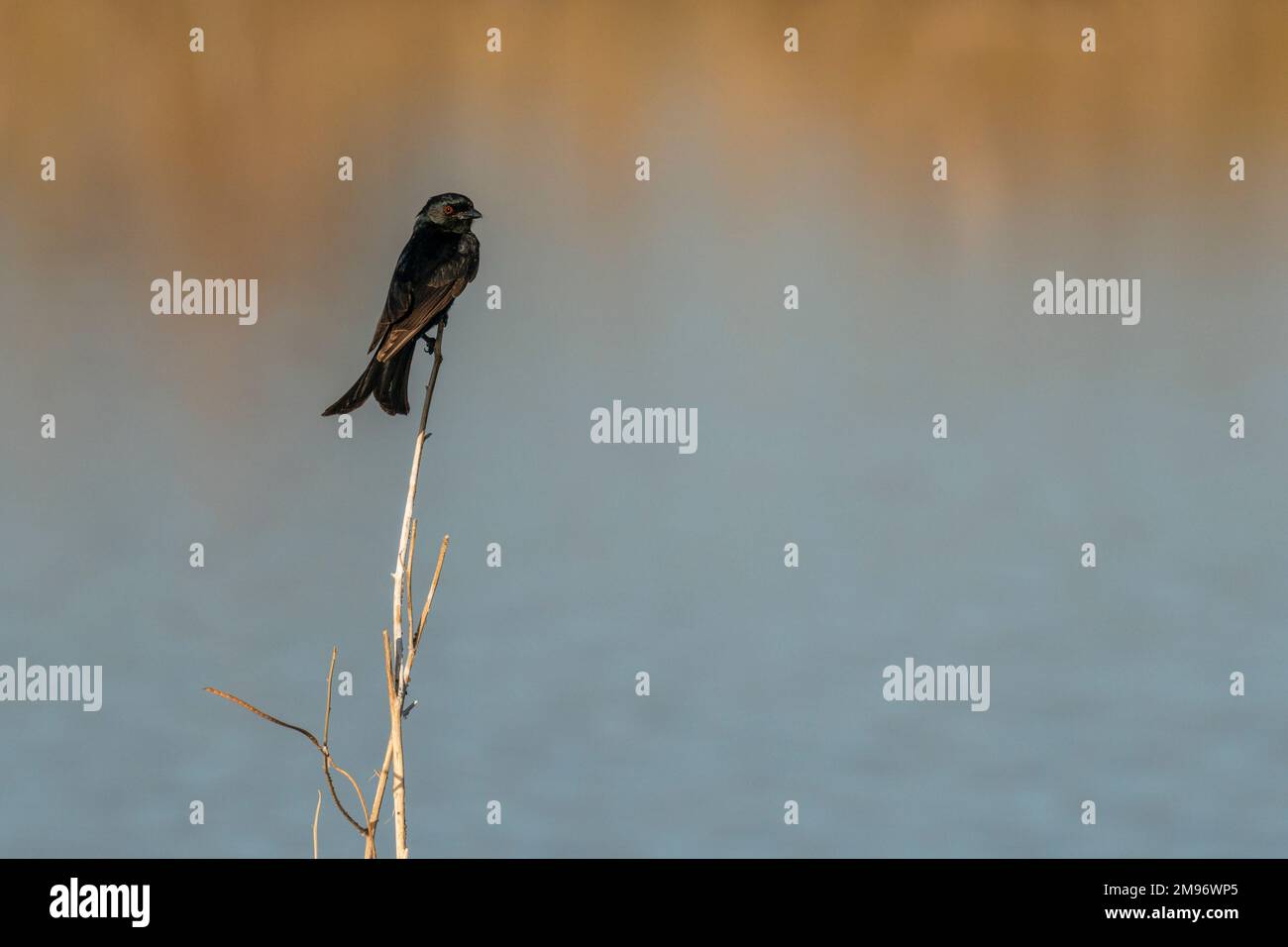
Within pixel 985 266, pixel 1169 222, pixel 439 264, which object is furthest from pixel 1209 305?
pixel 439 264

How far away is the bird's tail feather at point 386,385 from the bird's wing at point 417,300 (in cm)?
3

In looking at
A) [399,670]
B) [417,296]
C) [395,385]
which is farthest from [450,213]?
[399,670]

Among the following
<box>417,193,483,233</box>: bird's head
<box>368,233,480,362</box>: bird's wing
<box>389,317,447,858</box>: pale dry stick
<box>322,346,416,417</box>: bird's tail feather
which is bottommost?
<box>389,317,447,858</box>: pale dry stick

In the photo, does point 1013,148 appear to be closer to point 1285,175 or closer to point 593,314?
point 1285,175

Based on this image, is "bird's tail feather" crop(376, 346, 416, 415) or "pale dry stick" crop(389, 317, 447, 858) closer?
"pale dry stick" crop(389, 317, 447, 858)

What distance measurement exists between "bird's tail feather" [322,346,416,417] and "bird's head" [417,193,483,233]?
456 millimetres

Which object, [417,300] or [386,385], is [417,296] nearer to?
[417,300]

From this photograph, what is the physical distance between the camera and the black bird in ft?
11.1

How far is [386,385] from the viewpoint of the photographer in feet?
11.1

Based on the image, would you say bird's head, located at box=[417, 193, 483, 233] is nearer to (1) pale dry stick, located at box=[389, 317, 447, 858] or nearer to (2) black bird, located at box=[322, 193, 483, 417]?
(2) black bird, located at box=[322, 193, 483, 417]

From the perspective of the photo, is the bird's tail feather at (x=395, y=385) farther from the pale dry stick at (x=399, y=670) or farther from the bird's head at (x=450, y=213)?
the pale dry stick at (x=399, y=670)

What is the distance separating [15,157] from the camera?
282 inches

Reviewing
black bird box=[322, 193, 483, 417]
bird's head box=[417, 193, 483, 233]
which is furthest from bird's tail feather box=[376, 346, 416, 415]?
bird's head box=[417, 193, 483, 233]

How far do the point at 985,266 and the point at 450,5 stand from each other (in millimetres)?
2741
